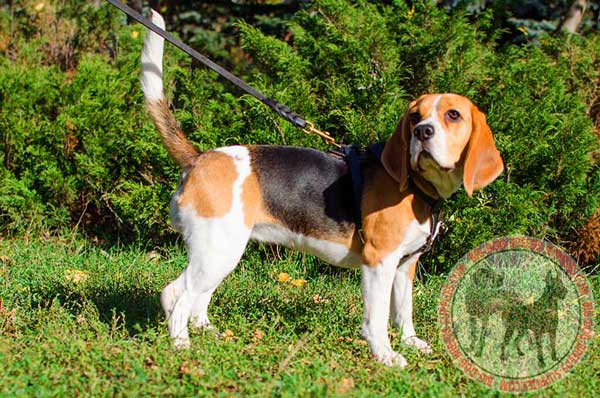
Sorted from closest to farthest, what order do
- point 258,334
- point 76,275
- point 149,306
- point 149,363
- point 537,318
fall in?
point 149,363 → point 258,334 → point 537,318 → point 149,306 → point 76,275

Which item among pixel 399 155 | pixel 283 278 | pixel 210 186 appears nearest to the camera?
pixel 399 155

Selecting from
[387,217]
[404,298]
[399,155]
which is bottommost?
[404,298]

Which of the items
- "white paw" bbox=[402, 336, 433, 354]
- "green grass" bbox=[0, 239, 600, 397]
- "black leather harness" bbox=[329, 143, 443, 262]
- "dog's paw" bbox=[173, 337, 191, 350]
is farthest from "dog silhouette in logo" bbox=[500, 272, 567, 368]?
"dog's paw" bbox=[173, 337, 191, 350]

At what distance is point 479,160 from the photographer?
433 centimetres

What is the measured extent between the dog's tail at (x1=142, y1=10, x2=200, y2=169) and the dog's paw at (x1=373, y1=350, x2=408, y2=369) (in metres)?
1.59

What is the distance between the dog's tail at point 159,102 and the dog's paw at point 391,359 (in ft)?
5.22

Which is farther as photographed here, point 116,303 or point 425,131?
point 116,303

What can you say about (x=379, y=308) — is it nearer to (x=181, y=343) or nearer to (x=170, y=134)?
(x=181, y=343)

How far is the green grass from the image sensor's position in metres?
4.01

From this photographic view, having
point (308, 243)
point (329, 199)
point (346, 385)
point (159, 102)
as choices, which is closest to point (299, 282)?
point (308, 243)

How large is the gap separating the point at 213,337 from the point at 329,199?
106 centimetres

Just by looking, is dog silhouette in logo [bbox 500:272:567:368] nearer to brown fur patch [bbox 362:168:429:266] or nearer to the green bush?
the green bush

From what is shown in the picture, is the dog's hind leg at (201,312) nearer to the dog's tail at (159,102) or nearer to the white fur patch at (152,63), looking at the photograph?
the dog's tail at (159,102)

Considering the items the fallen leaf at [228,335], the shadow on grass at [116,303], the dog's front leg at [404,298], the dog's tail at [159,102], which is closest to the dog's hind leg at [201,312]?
the fallen leaf at [228,335]
